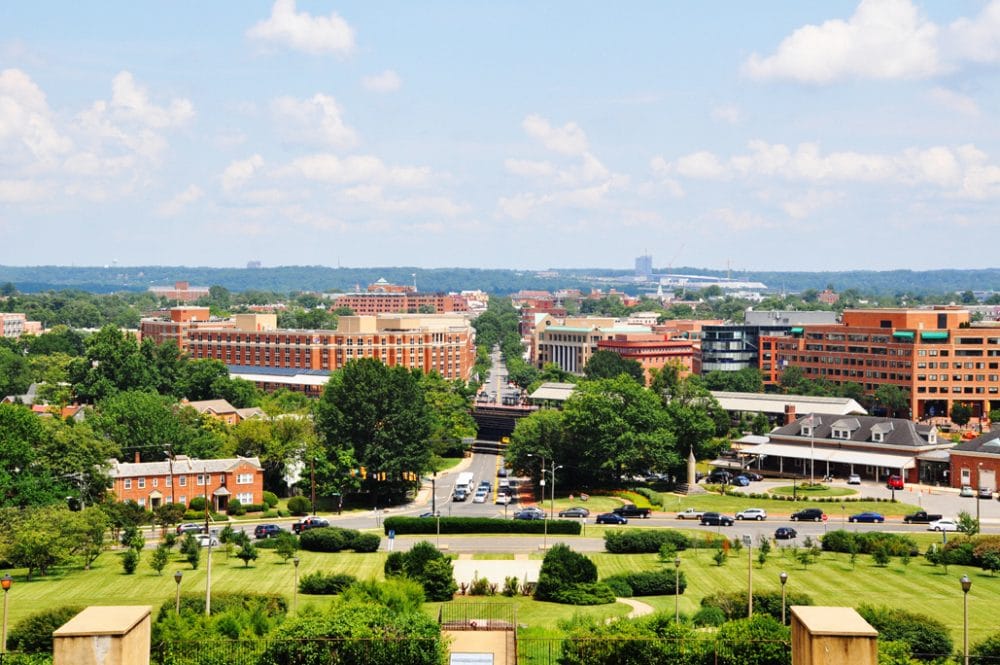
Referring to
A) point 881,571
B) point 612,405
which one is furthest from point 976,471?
point 881,571

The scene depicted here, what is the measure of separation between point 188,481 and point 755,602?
5698cm

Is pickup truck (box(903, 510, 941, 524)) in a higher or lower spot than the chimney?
lower

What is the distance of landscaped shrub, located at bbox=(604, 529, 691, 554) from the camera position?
247 feet

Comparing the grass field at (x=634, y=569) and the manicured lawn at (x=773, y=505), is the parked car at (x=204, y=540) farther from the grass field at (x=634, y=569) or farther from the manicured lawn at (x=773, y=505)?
the manicured lawn at (x=773, y=505)

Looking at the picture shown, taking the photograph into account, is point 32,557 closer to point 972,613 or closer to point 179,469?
point 179,469

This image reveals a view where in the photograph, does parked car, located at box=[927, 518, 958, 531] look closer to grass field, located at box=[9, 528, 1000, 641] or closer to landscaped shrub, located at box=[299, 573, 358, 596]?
grass field, located at box=[9, 528, 1000, 641]

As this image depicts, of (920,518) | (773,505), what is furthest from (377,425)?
(920,518)

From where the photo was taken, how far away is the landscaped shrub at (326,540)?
3007 inches

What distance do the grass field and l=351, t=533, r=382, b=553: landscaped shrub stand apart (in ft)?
4.24

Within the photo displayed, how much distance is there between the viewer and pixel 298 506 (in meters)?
96.9

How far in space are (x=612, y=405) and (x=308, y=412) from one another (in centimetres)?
3498

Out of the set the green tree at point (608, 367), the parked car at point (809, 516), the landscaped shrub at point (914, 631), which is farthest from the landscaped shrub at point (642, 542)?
the green tree at point (608, 367)

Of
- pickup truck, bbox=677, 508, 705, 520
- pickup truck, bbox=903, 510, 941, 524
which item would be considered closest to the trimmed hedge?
pickup truck, bbox=677, 508, 705, 520

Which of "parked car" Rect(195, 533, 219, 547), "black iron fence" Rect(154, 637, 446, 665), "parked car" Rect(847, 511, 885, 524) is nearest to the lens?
"black iron fence" Rect(154, 637, 446, 665)
